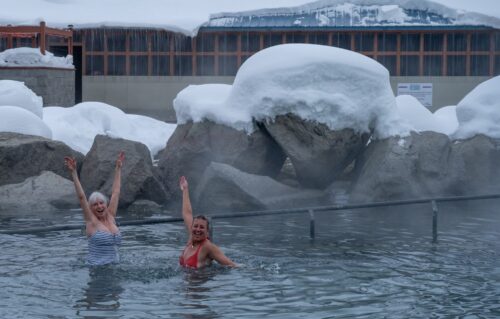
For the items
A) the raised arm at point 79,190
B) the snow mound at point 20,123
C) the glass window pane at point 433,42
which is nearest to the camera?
the raised arm at point 79,190

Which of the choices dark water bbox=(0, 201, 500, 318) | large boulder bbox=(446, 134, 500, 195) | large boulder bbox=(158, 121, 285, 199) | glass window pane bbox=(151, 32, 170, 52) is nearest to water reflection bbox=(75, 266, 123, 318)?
dark water bbox=(0, 201, 500, 318)

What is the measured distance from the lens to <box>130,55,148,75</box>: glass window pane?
29500mm

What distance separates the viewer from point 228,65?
1153 inches

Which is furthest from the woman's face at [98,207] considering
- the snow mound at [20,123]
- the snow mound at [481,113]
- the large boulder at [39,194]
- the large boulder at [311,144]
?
the snow mound at [481,113]

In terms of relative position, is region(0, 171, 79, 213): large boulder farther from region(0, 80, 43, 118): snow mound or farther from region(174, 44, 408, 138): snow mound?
region(0, 80, 43, 118): snow mound

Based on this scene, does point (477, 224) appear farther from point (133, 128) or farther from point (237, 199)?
point (133, 128)

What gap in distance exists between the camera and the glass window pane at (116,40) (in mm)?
29622

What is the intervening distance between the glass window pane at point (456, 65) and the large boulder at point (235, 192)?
1540 centimetres

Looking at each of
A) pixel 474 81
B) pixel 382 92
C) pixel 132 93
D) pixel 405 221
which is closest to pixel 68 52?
pixel 132 93

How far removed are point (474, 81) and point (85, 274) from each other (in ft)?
69.7

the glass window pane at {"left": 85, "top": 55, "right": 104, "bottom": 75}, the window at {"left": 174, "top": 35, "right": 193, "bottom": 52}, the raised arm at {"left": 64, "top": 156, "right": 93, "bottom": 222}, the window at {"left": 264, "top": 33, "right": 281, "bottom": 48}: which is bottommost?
the raised arm at {"left": 64, "top": 156, "right": 93, "bottom": 222}

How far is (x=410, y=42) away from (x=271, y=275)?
2078 cm

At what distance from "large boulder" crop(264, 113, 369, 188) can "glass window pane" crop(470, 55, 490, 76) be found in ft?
46.3

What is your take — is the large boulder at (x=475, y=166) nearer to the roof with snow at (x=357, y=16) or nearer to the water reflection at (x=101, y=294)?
the water reflection at (x=101, y=294)
